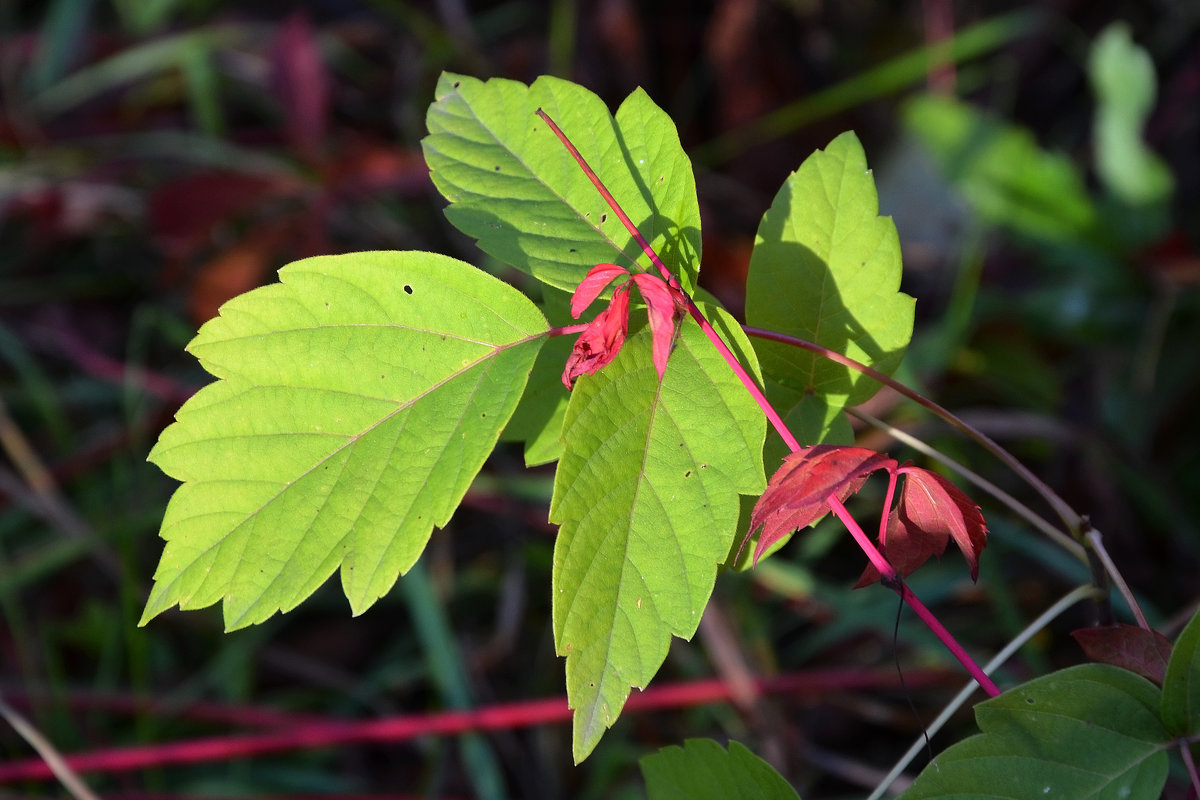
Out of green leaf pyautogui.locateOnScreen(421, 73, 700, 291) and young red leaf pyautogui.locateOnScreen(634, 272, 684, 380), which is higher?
green leaf pyautogui.locateOnScreen(421, 73, 700, 291)

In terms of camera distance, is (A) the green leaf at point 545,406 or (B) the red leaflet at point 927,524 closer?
(B) the red leaflet at point 927,524

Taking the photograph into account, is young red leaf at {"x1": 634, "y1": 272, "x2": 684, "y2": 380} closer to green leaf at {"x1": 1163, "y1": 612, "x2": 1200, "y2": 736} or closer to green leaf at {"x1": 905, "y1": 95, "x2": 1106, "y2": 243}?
green leaf at {"x1": 1163, "y1": 612, "x2": 1200, "y2": 736}

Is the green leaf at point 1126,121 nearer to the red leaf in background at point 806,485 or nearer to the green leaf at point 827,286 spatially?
the green leaf at point 827,286

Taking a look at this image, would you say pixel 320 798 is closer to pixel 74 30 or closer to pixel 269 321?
pixel 269 321

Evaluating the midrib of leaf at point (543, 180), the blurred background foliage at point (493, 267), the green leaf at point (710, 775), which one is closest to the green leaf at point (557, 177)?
the midrib of leaf at point (543, 180)

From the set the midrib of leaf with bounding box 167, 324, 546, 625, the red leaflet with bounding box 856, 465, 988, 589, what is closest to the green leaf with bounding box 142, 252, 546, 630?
the midrib of leaf with bounding box 167, 324, 546, 625

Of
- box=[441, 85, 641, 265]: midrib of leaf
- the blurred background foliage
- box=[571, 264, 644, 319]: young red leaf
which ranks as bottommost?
the blurred background foliage
